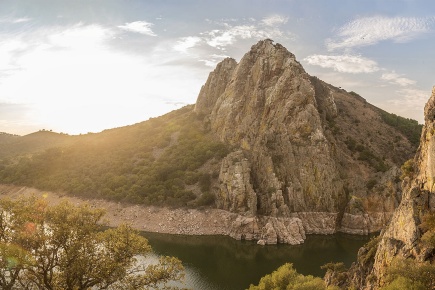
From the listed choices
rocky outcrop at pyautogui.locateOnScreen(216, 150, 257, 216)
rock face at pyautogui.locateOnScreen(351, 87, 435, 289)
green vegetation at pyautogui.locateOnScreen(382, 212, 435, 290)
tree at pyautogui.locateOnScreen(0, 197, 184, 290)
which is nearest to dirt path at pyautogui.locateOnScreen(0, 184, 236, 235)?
rocky outcrop at pyautogui.locateOnScreen(216, 150, 257, 216)

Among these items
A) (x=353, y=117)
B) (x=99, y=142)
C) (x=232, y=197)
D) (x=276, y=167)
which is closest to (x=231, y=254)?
(x=232, y=197)

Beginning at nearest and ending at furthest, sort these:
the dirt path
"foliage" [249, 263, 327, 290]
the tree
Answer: the tree, "foliage" [249, 263, 327, 290], the dirt path

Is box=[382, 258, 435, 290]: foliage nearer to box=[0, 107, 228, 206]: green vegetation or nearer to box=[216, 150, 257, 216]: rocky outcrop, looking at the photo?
box=[216, 150, 257, 216]: rocky outcrop

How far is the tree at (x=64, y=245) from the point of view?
21.9m

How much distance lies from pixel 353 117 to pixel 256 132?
3732 cm

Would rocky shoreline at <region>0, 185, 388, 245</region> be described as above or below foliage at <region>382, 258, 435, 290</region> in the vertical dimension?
below

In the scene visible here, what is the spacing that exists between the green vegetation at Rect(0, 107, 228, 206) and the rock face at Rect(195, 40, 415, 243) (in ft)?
27.2

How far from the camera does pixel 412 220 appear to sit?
1085 inches

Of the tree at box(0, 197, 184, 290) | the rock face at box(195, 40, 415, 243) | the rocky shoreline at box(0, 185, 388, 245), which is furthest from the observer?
the rock face at box(195, 40, 415, 243)

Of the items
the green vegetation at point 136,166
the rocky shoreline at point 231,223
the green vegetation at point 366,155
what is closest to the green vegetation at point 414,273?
the rocky shoreline at point 231,223

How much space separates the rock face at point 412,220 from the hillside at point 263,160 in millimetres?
36835

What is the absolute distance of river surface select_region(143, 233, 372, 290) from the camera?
159ft

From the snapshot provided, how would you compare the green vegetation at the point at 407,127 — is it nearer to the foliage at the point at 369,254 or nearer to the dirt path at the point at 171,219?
the dirt path at the point at 171,219

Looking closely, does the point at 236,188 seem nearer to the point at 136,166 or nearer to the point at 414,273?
the point at 136,166
